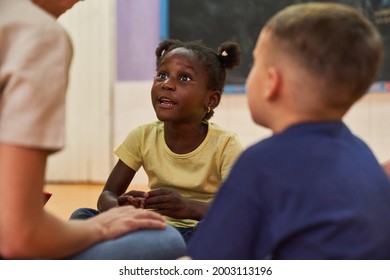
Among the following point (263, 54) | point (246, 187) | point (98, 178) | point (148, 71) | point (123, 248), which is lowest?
point (98, 178)

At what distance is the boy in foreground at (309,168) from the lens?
838 millimetres

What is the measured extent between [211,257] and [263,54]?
1.12 feet

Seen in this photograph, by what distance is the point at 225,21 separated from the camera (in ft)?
12.7

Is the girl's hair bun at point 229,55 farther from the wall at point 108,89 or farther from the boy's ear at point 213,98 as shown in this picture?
the wall at point 108,89

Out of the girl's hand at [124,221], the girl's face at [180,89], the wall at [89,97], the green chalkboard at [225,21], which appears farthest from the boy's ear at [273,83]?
the wall at [89,97]

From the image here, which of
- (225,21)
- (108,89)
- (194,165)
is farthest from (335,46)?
(108,89)

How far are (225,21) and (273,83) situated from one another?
303cm

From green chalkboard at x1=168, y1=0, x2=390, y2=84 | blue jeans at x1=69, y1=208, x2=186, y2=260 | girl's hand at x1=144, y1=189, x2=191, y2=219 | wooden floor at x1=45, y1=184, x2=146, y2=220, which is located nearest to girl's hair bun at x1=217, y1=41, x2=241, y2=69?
girl's hand at x1=144, y1=189, x2=191, y2=219

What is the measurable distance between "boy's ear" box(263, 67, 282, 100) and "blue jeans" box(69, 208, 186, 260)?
12.5 inches

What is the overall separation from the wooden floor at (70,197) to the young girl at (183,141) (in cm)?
79

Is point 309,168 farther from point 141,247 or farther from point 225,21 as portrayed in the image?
point 225,21

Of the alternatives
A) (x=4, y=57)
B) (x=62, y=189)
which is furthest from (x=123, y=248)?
(x=62, y=189)

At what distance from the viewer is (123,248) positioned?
3.20 ft

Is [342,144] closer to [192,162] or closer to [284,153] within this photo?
[284,153]
